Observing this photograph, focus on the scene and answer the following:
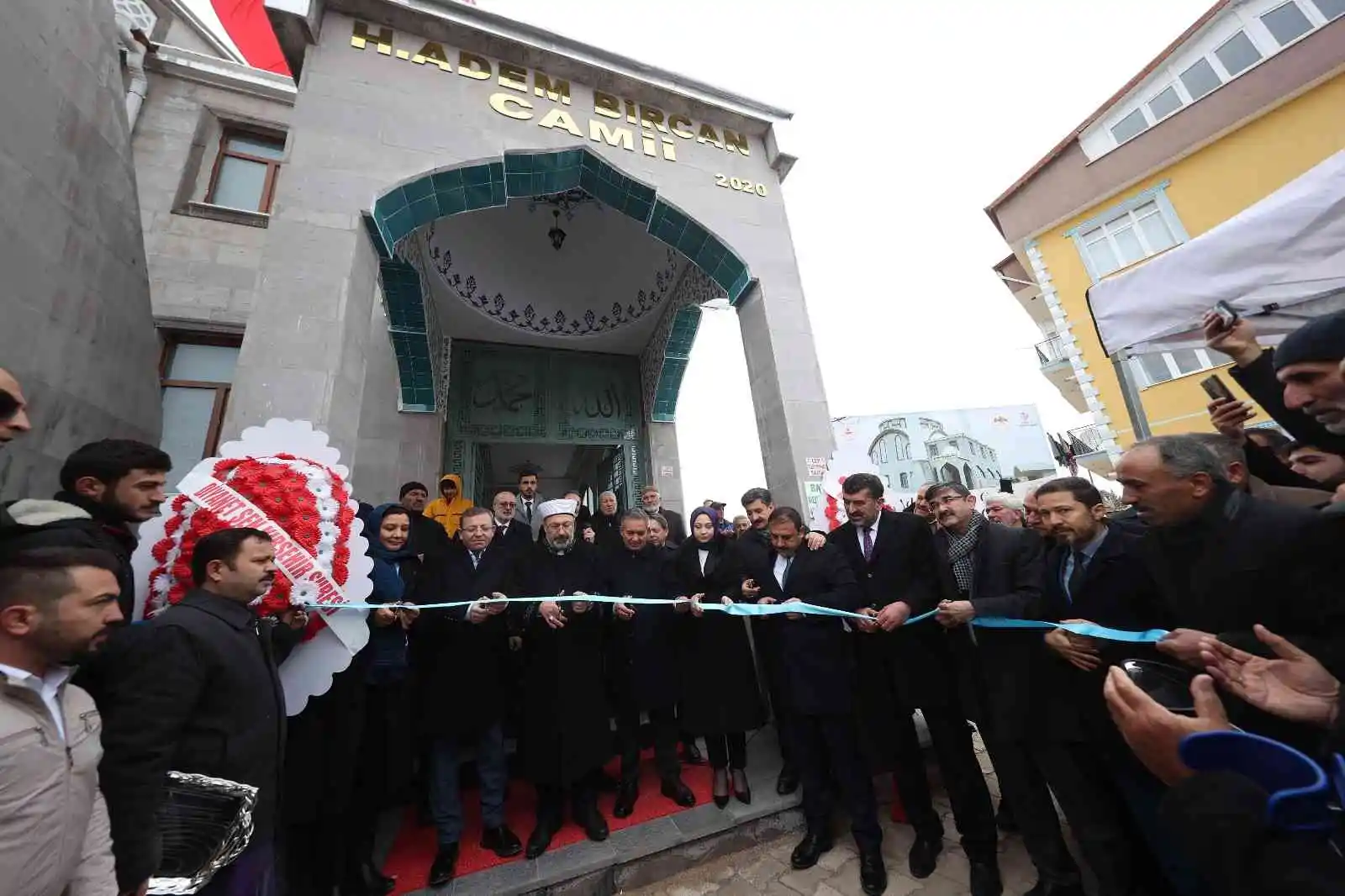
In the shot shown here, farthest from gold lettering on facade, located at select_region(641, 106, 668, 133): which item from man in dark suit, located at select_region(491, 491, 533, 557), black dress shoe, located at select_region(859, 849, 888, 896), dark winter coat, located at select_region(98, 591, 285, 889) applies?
black dress shoe, located at select_region(859, 849, 888, 896)

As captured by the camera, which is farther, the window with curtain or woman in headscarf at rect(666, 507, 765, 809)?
the window with curtain

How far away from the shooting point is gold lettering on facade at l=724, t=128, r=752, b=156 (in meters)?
6.07

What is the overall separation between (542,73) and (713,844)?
279 inches

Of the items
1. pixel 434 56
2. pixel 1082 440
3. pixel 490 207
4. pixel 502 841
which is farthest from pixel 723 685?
pixel 1082 440

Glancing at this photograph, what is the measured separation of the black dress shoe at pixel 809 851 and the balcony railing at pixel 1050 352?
19.4m

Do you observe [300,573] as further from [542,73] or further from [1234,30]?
[1234,30]

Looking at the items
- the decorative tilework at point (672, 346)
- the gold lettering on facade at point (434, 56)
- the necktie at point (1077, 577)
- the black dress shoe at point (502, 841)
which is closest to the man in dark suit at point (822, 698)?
the necktie at point (1077, 577)

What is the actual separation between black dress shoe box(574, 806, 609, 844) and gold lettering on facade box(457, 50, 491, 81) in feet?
21.1

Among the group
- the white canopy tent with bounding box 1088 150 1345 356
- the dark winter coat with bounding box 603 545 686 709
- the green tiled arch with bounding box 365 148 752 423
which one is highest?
the green tiled arch with bounding box 365 148 752 423

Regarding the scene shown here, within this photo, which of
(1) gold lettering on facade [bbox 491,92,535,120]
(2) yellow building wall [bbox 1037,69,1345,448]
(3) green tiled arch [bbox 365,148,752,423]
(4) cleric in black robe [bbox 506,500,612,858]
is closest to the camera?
(4) cleric in black robe [bbox 506,500,612,858]

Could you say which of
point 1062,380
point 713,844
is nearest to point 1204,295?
point 713,844

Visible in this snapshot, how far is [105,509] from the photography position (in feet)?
6.18

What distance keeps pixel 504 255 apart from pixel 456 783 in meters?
6.93

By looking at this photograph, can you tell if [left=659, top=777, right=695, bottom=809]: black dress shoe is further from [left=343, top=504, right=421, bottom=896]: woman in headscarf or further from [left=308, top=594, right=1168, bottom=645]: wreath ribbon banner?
[left=343, top=504, right=421, bottom=896]: woman in headscarf
